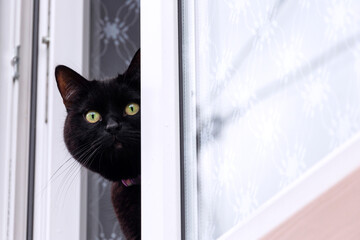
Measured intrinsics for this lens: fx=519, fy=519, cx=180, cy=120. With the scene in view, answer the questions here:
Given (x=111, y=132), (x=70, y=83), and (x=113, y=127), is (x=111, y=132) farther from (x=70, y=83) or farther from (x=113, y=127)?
(x=70, y=83)

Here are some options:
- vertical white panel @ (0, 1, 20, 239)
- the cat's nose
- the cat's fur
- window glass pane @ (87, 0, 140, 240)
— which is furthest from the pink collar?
window glass pane @ (87, 0, 140, 240)

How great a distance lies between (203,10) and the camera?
2.22 feet

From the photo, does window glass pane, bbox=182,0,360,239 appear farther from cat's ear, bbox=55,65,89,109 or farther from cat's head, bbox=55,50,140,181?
cat's ear, bbox=55,65,89,109

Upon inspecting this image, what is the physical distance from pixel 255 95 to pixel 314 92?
95 mm

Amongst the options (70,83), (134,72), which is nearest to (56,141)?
(70,83)

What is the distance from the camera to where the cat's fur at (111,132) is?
0.89 m

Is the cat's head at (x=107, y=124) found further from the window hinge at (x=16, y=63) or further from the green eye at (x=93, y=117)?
the window hinge at (x=16, y=63)

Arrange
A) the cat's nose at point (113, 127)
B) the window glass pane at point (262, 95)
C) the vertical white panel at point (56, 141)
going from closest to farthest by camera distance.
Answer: the window glass pane at point (262, 95) < the cat's nose at point (113, 127) < the vertical white panel at point (56, 141)

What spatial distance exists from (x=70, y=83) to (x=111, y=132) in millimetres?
177

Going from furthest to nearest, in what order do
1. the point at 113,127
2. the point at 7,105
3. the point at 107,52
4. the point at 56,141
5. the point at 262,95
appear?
the point at 107,52, the point at 7,105, the point at 56,141, the point at 113,127, the point at 262,95

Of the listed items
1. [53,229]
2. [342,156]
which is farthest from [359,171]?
[53,229]

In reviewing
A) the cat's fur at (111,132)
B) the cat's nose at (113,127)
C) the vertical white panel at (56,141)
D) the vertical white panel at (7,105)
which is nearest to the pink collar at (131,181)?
the cat's fur at (111,132)

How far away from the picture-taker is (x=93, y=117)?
932 millimetres

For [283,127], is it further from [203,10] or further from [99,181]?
[99,181]
